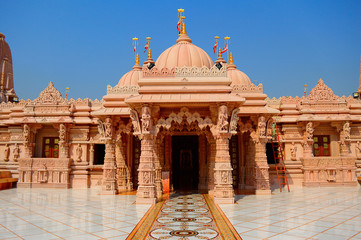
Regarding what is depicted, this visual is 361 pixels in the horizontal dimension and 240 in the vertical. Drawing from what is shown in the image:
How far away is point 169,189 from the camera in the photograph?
543 inches

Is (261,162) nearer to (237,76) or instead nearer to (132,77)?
(237,76)

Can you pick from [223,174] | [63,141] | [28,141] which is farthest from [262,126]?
[28,141]

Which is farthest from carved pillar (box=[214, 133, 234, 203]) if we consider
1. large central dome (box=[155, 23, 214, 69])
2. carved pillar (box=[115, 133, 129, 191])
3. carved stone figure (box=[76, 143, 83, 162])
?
carved stone figure (box=[76, 143, 83, 162])

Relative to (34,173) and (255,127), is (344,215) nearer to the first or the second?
(255,127)

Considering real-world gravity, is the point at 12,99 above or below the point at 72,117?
above

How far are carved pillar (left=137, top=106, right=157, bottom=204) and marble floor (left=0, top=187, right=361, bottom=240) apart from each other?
21.9 inches

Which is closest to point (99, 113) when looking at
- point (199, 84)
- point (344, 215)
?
point (199, 84)

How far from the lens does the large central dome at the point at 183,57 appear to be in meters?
14.0

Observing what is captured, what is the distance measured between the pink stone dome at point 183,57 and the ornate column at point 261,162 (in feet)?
12.8

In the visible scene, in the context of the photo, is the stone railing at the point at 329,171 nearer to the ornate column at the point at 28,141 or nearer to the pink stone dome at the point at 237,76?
the pink stone dome at the point at 237,76

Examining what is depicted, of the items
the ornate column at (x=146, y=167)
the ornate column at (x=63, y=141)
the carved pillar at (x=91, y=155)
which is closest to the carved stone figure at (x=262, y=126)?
the ornate column at (x=146, y=167)

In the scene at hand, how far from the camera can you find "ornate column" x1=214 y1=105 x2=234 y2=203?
10500mm

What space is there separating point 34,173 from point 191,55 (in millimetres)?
10016

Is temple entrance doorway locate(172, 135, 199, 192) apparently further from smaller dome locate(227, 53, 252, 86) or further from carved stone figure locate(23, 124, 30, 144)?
carved stone figure locate(23, 124, 30, 144)
